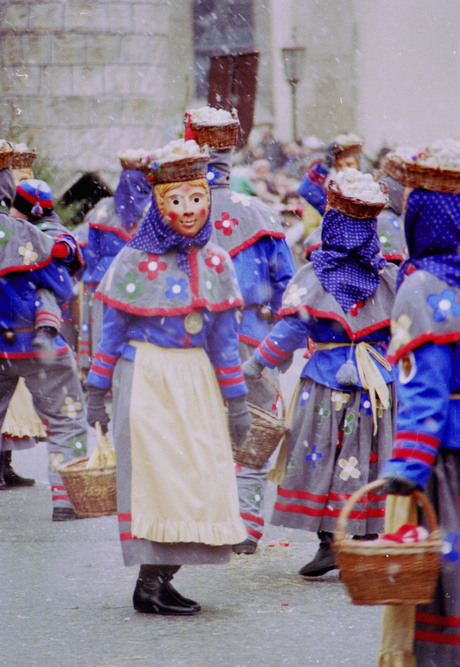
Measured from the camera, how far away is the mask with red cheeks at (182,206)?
4.90m

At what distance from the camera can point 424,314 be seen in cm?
333

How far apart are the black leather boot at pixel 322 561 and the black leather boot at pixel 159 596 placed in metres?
0.75

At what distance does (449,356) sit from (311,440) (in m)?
2.30

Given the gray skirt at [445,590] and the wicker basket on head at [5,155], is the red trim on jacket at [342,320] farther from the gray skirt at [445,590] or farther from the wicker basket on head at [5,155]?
the gray skirt at [445,590]

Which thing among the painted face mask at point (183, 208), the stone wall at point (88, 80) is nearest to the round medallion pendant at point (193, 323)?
the painted face mask at point (183, 208)

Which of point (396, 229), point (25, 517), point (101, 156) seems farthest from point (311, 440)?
point (101, 156)

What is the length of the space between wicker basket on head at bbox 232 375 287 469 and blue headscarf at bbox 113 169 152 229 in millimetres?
3350

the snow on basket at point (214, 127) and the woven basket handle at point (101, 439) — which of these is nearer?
the woven basket handle at point (101, 439)

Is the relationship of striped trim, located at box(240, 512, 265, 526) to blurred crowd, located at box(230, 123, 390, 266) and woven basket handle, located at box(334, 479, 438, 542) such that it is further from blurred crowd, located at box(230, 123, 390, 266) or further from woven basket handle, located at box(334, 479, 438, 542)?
blurred crowd, located at box(230, 123, 390, 266)

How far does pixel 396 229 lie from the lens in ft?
21.5

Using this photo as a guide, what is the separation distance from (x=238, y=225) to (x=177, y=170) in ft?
4.71

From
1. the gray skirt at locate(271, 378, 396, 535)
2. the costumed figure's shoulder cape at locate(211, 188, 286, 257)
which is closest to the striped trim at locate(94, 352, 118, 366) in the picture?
the gray skirt at locate(271, 378, 396, 535)

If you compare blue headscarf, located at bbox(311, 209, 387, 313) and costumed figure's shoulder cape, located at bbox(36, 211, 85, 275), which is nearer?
blue headscarf, located at bbox(311, 209, 387, 313)

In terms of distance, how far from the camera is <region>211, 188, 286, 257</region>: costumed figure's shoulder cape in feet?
20.6
